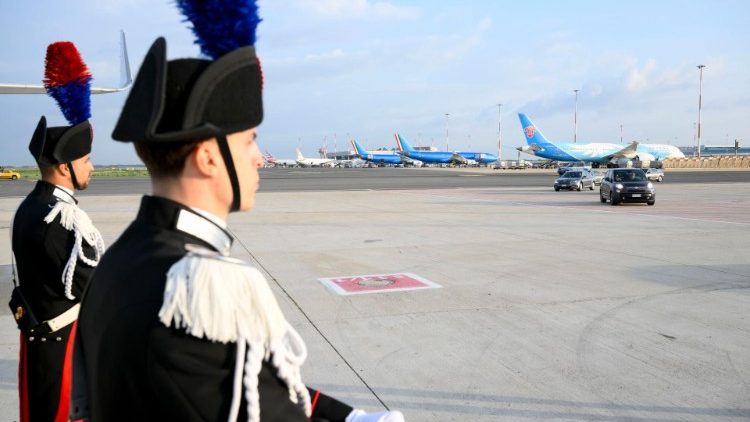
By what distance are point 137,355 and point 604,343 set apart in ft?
17.1

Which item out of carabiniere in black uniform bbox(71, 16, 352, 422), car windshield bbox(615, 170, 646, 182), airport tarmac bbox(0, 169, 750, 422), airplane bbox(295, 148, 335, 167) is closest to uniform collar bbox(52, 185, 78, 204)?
carabiniere in black uniform bbox(71, 16, 352, 422)

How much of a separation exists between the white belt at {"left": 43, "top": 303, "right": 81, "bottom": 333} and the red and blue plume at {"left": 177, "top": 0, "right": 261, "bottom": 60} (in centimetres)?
203

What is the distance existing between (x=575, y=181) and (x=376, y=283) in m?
27.4

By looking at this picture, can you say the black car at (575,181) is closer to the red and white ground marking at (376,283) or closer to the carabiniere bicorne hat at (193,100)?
the red and white ground marking at (376,283)

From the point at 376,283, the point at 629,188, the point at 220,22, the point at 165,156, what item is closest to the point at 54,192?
the point at 165,156

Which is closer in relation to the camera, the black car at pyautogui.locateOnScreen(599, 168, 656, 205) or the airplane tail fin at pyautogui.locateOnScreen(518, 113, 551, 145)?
the black car at pyautogui.locateOnScreen(599, 168, 656, 205)

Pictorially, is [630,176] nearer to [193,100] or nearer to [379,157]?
[193,100]

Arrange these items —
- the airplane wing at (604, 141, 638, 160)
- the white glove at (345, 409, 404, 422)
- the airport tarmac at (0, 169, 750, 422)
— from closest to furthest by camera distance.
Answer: the white glove at (345, 409, 404, 422), the airport tarmac at (0, 169, 750, 422), the airplane wing at (604, 141, 638, 160)

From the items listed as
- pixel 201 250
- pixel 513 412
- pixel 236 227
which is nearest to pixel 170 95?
pixel 201 250

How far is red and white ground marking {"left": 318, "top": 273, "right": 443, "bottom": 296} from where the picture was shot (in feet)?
26.2

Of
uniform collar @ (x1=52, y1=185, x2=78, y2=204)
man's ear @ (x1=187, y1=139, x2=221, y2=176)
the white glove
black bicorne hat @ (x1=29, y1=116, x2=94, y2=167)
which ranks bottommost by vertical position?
the white glove

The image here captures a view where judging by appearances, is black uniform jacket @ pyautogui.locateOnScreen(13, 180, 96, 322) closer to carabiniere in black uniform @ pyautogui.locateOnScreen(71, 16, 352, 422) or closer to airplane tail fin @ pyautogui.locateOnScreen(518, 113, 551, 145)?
carabiniere in black uniform @ pyautogui.locateOnScreen(71, 16, 352, 422)

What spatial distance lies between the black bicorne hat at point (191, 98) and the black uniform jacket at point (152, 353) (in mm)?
207

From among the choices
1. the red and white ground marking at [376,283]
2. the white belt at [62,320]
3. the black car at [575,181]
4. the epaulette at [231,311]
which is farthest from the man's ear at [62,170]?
the black car at [575,181]
